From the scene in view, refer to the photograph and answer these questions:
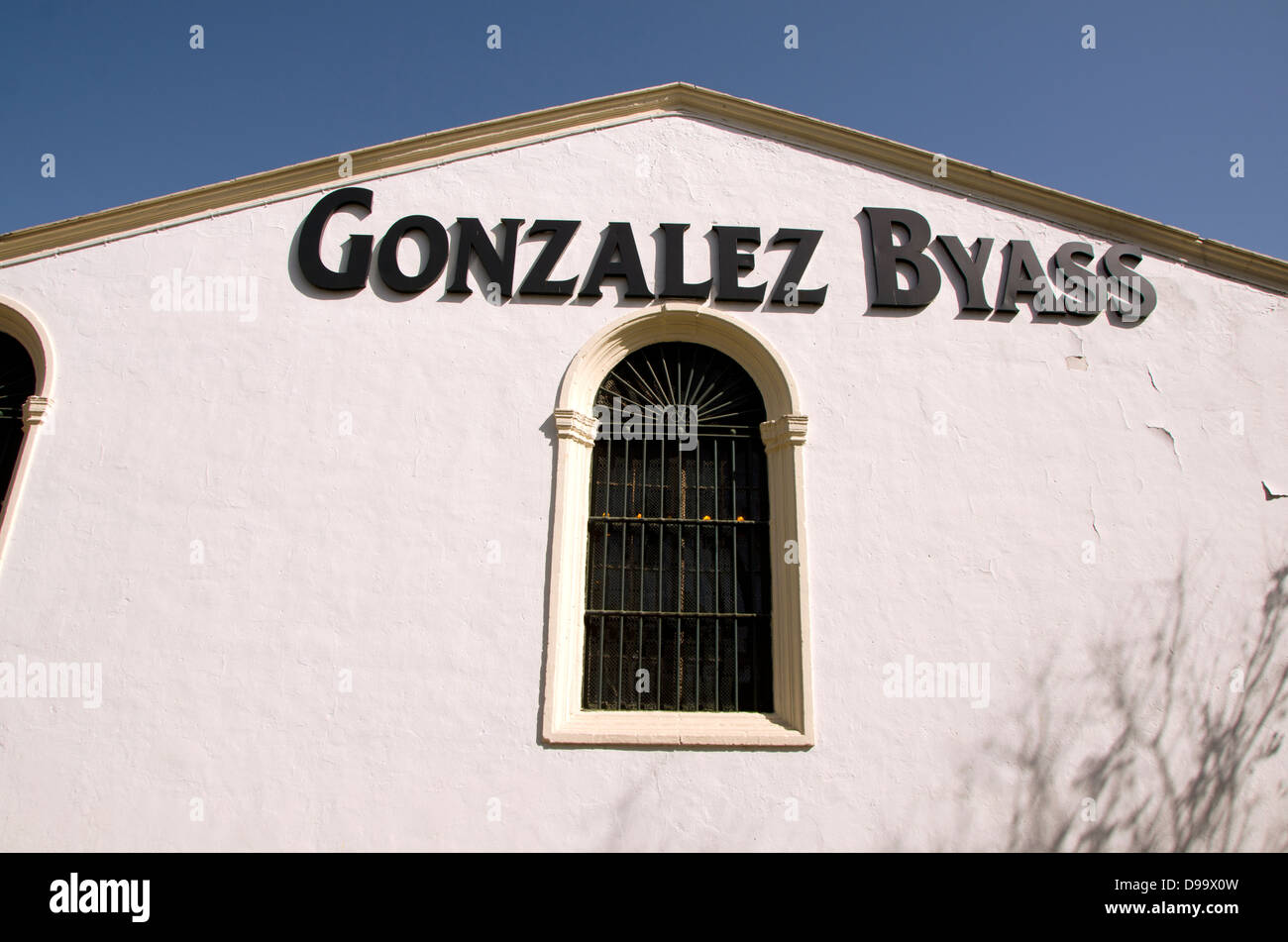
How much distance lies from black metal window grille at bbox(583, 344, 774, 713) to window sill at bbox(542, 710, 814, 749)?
5.1 inches

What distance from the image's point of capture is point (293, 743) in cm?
498

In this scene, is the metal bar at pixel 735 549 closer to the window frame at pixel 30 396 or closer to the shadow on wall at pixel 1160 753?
the shadow on wall at pixel 1160 753

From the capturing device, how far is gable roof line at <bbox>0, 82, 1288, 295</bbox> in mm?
6262

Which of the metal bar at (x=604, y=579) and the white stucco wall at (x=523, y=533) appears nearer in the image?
the white stucco wall at (x=523, y=533)

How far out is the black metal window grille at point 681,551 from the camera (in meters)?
5.35

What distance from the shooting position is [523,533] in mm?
5371

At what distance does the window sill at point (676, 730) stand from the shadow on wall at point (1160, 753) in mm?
1561

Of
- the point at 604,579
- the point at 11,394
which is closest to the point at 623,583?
the point at 604,579

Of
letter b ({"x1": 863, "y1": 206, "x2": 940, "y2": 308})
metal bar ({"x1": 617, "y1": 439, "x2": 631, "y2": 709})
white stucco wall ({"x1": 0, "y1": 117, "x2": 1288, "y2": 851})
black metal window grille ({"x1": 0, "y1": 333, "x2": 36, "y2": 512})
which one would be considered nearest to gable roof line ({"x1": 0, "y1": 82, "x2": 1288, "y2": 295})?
white stucco wall ({"x1": 0, "y1": 117, "x2": 1288, "y2": 851})

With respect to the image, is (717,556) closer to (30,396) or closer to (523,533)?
(523,533)

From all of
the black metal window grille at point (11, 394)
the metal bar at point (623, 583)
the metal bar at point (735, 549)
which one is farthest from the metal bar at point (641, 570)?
the black metal window grille at point (11, 394)

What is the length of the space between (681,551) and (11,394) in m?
6.03

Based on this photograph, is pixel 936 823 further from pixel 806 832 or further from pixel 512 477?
pixel 512 477
